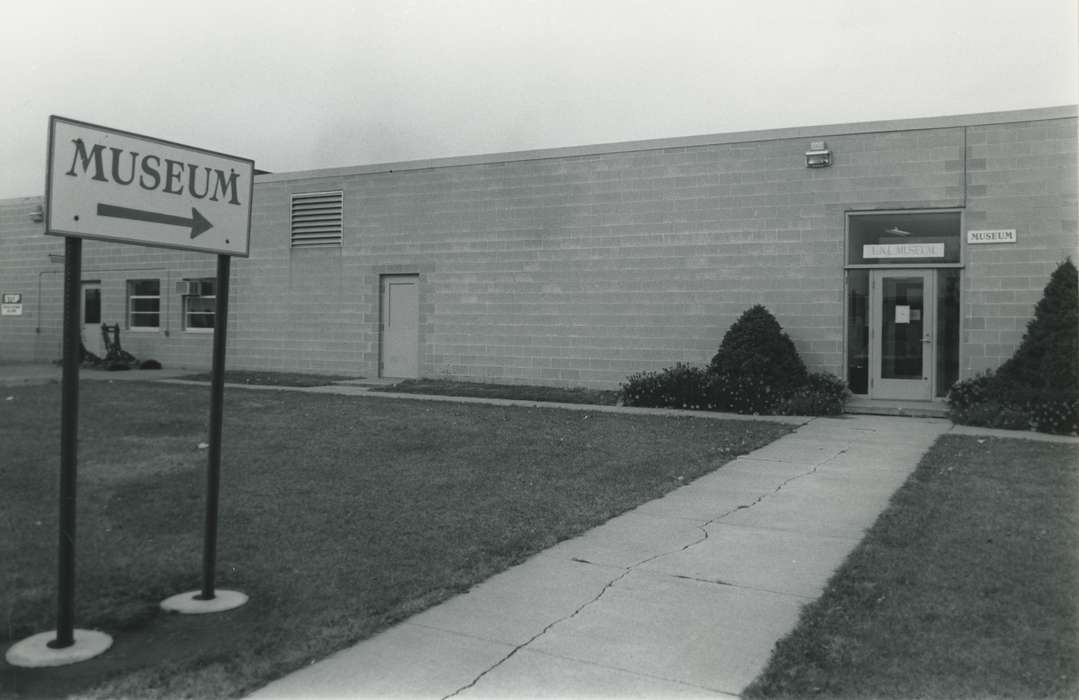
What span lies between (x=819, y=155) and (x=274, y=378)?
12.4 meters

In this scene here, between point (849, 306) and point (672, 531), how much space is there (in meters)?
10.3

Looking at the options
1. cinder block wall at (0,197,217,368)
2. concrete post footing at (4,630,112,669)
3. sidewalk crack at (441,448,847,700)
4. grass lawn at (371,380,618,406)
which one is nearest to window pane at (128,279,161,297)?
cinder block wall at (0,197,217,368)

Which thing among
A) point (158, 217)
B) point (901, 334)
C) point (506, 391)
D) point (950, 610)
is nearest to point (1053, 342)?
point (901, 334)

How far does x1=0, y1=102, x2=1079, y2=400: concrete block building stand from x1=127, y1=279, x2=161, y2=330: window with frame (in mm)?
89

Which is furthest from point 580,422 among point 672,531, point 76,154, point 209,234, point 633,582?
point 76,154

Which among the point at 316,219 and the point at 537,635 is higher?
the point at 316,219

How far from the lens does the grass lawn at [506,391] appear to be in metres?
16.9

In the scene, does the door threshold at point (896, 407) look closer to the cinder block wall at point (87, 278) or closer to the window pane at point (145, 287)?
the cinder block wall at point (87, 278)

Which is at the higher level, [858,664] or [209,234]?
[209,234]

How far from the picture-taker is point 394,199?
66.8ft

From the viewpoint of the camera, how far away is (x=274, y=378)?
20.3m

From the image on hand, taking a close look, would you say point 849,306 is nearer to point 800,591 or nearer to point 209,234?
point 800,591

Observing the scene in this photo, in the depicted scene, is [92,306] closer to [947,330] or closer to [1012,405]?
[947,330]

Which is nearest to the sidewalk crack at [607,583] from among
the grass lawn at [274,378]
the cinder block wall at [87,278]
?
the grass lawn at [274,378]
